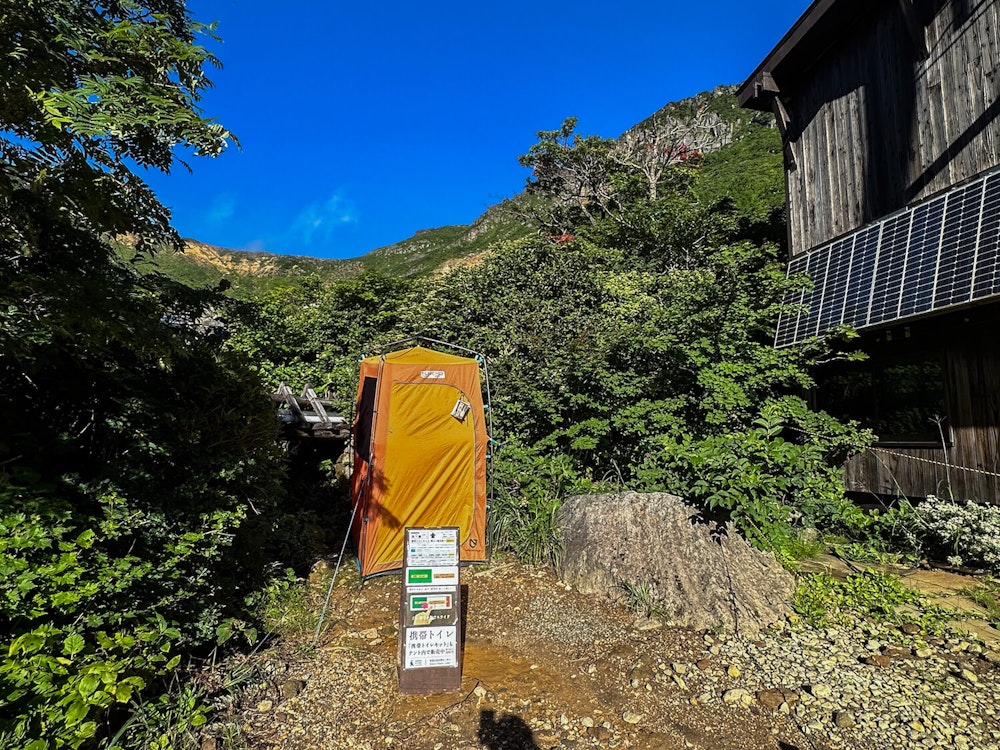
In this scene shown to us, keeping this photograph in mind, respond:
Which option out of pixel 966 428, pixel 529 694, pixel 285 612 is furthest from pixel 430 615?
pixel 966 428

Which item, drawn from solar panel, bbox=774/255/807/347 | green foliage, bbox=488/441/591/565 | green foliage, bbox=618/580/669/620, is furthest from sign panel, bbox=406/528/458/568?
solar panel, bbox=774/255/807/347

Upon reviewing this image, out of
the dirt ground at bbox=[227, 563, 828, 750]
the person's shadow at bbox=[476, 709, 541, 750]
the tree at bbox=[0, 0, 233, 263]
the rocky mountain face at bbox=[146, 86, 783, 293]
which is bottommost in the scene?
the person's shadow at bbox=[476, 709, 541, 750]

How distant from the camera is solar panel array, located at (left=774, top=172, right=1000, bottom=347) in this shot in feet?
18.6

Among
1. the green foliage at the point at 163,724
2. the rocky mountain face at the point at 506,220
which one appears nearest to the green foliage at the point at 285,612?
the green foliage at the point at 163,724

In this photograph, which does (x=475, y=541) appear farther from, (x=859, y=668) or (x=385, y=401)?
(x=859, y=668)

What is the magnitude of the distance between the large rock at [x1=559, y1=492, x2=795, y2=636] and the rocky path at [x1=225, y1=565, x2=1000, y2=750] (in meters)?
0.24

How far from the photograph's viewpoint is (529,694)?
3814 millimetres

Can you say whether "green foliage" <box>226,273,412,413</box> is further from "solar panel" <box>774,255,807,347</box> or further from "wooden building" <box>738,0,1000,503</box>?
"wooden building" <box>738,0,1000,503</box>

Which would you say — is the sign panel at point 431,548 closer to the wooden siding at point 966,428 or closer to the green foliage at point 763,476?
the green foliage at point 763,476

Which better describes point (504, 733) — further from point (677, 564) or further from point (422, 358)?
point (422, 358)

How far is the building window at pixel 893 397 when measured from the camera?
6789 mm

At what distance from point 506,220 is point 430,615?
1689 inches

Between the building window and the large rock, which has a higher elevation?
the building window

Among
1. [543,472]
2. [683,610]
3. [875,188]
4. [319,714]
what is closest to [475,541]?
[543,472]
